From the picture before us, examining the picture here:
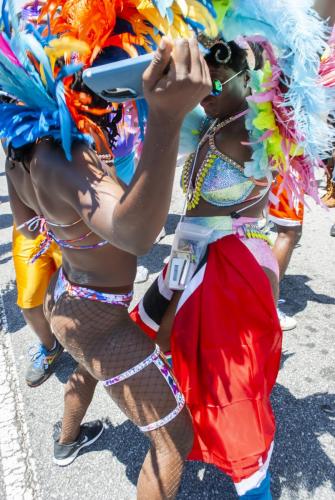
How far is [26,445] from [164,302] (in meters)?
1.02

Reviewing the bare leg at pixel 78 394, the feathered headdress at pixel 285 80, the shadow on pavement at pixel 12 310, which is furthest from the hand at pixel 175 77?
the shadow on pavement at pixel 12 310

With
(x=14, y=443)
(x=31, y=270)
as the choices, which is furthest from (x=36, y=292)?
(x=14, y=443)

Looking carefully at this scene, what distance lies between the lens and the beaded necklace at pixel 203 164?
1675 mm

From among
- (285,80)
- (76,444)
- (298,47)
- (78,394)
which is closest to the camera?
(298,47)

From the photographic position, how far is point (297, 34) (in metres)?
1.32

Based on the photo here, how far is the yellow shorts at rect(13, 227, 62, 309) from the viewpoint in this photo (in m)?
2.52

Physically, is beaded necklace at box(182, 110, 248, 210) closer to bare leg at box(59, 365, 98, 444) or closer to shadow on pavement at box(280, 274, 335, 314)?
bare leg at box(59, 365, 98, 444)

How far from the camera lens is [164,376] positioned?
146 cm

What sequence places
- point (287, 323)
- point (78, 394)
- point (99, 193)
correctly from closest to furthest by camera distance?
point (99, 193) → point (78, 394) → point (287, 323)

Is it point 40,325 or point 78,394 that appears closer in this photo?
point 78,394

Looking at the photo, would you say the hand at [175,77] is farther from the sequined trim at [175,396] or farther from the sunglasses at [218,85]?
the sequined trim at [175,396]

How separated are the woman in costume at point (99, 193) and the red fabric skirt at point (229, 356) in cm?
12

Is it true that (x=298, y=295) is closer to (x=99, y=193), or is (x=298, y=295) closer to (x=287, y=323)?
Result: (x=287, y=323)

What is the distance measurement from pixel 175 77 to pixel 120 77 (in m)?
0.15
